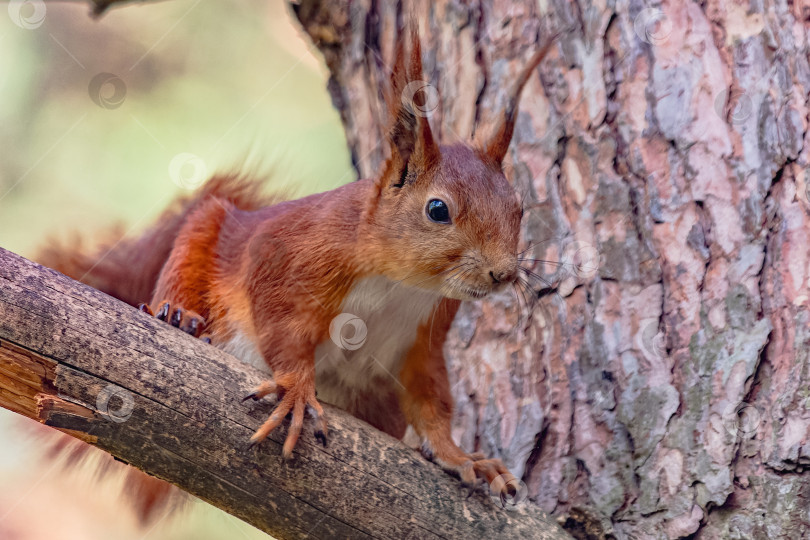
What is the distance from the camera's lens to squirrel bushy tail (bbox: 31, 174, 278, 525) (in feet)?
5.68

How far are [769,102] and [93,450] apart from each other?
1.70 meters

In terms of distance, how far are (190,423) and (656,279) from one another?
3.40ft

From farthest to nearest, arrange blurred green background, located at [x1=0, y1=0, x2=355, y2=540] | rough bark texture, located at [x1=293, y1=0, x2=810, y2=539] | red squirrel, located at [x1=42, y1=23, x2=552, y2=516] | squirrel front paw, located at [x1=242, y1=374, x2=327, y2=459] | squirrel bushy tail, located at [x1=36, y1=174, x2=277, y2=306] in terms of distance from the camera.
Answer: blurred green background, located at [x1=0, y1=0, x2=355, y2=540]
squirrel bushy tail, located at [x1=36, y1=174, x2=277, y2=306]
rough bark texture, located at [x1=293, y1=0, x2=810, y2=539]
red squirrel, located at [x1=42, y1=23, x2=552, y2=516]
squirrel front paw, located at [x1=242, y1=374, x2=327, y2=459]

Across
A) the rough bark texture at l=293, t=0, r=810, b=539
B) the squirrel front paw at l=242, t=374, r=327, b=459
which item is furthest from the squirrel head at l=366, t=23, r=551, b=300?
the rough bark texture at l=293, t=0, r=810, b=539

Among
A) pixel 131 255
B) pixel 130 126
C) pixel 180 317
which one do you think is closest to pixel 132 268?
pixel 131 255

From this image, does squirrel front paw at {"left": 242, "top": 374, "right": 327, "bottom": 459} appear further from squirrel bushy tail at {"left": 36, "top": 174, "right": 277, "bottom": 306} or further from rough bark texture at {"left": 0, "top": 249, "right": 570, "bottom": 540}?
squirrel bushy tail at {"left": 36, "top": 174, "right": 277, "bottom": 306}

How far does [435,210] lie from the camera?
4.64 feet

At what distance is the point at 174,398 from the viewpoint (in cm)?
121

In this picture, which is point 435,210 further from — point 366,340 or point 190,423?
point 190,423

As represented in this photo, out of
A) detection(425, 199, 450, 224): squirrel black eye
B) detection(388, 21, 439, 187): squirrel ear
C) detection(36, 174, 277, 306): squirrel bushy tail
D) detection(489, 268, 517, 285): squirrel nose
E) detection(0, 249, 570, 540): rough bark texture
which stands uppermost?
detection(388, 21, 439, 187): squirrel ear

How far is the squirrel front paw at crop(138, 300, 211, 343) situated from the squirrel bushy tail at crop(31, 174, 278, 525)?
0.77 ft

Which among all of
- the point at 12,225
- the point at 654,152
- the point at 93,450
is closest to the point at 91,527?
the point at 93,450

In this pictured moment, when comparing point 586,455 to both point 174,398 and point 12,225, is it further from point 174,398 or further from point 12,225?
point 12,225

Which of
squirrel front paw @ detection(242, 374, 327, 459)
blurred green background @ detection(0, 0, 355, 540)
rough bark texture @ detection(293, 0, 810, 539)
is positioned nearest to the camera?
squirrel front paw @ detection(242, 374, 327, 459)
